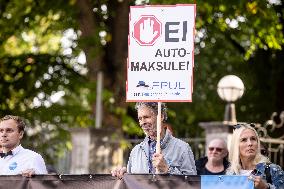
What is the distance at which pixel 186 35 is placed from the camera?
292 inches

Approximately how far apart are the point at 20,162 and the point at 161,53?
1573 mm

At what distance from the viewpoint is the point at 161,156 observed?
23.0 feet

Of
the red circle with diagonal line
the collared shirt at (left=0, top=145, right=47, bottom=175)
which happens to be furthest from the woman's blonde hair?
the collared shirt at (left=0, top=145, right=47, bottom=175)

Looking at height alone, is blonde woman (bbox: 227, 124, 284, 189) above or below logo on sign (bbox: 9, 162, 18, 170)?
above

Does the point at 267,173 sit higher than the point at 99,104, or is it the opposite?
the point at 99,104

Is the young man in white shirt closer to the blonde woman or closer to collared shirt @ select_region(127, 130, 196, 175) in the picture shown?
collared shirt @ select_region(127, 130, 196, 175)

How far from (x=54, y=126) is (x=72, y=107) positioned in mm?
699

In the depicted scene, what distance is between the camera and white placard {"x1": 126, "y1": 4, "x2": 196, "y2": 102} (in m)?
7.41

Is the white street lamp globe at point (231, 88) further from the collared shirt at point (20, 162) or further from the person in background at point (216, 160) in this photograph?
the collared shirt at point (20, 162)

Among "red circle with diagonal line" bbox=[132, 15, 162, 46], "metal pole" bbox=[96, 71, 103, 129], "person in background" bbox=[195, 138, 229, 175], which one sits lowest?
"person in background" bbox=[195, 138, 229, 175]

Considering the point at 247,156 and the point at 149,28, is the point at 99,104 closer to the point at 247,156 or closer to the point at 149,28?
the point at 149,28

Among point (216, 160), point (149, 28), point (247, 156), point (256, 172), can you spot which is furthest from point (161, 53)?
point (216, 160)

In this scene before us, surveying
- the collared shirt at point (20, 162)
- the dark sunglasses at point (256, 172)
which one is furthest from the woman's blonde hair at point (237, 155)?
the collared shirt at point (20, 162)

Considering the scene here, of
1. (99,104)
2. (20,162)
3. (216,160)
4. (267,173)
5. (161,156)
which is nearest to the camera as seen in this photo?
(161,156)
